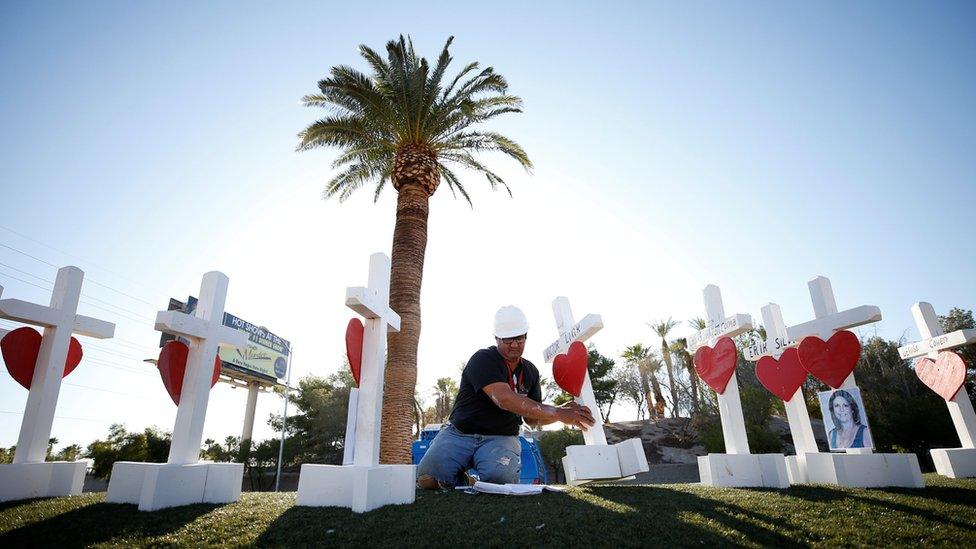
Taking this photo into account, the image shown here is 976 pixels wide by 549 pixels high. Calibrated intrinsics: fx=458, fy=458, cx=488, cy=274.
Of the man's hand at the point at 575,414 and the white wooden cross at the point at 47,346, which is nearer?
the man's hand at the point at 575,414

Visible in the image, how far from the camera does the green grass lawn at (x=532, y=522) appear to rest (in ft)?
7.88

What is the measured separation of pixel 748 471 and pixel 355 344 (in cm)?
431

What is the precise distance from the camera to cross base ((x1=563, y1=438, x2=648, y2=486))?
16.5 ft

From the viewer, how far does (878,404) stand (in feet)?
80.6

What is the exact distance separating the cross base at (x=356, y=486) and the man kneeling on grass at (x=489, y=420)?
35.4 inches

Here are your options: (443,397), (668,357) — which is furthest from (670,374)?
(443,397)

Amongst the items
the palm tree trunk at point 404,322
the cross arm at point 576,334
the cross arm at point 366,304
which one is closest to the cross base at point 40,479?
the cross arm at point 366,304

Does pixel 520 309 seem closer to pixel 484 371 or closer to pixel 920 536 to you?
pixel 484 371

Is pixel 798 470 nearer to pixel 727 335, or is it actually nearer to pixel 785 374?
pixel 785 374

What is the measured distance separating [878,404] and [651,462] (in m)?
12.6

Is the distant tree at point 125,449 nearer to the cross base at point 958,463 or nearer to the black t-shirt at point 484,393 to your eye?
the black t-shirt at point 484,393

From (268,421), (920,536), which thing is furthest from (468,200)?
(268,421)

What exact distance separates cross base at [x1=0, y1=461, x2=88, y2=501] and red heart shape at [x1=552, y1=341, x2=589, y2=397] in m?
5.11

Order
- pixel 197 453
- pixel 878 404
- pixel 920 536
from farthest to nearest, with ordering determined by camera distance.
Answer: pixel 878 404, pixel 197 453, pixel 920 536
